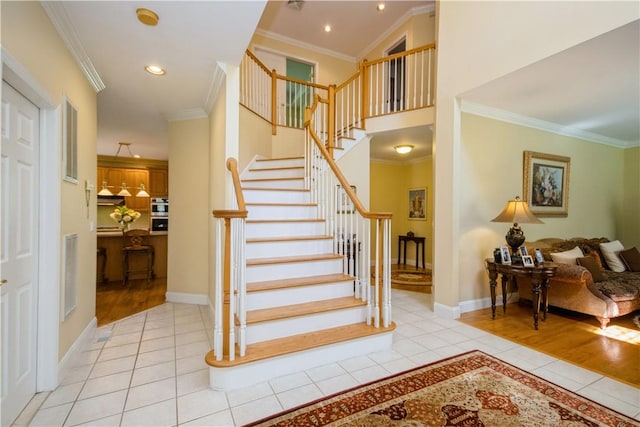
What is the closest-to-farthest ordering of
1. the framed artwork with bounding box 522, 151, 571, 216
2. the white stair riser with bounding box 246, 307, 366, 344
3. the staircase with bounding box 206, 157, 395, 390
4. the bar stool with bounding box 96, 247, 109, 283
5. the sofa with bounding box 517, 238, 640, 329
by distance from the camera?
1. the staircase with bounding box 206, 157, 395, 390
2. the white stair riser with bounding box 246, 307, 366, 344
3. the sofa with bounding box 517, 238, 640, 329
4. the framed artwork with bounding box 522, 151, 571, 216
5. the bar stool with bounding box 96, 247, 109, 283

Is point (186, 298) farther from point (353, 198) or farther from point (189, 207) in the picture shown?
point (353, 198)

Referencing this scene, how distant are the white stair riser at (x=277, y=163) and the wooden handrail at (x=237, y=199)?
1649 millimetres

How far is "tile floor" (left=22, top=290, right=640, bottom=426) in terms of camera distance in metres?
1.77

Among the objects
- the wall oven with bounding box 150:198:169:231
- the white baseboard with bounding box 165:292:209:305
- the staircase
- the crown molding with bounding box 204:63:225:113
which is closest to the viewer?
the staircase

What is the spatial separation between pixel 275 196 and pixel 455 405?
2754 mm

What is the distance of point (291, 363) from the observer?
7.22ft

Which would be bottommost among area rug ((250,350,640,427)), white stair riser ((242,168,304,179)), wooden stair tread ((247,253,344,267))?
area rug ((250,350,640,427))

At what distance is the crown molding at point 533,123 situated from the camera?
365 cm

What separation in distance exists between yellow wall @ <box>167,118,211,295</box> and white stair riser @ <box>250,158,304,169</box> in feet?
2.53

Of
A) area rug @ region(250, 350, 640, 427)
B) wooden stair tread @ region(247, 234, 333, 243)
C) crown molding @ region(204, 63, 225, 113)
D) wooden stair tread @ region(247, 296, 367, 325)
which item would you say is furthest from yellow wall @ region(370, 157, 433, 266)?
area rug @ region(250, 350, 640, 427)

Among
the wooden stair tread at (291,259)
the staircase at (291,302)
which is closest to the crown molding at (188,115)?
the staircase at (291,302)

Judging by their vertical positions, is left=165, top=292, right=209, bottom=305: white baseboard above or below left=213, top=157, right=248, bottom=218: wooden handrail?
below

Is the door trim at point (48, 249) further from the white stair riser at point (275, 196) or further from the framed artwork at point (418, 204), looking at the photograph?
the framed artwork at point (418, 204)

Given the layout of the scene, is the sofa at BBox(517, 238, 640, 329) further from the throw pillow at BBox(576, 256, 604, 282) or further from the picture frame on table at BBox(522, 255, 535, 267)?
the picture frame on table at BBox(522, 255, 535, 267)
